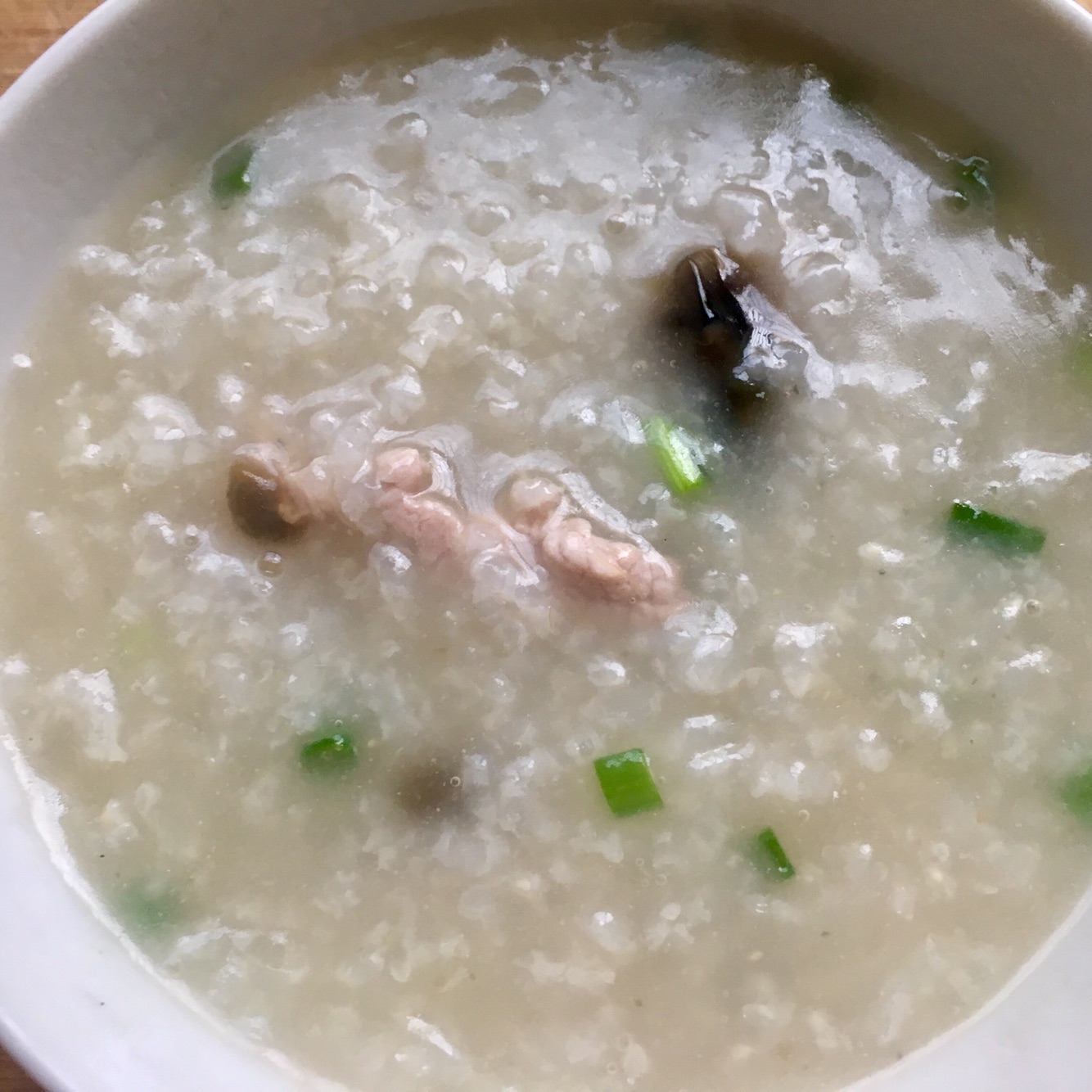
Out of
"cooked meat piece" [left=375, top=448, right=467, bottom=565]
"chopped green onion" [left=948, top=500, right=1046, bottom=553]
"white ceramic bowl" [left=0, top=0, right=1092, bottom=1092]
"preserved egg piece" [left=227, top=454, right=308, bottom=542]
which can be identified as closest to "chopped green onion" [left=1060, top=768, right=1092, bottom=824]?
"white ceramic bowl" [left=0, top=0, right=1092, bottom=1092]

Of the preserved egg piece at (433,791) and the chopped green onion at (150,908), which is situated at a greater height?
the preserved egg piece at (433,791)

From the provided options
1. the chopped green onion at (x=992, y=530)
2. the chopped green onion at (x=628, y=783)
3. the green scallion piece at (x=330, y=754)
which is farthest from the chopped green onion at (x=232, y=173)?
the chopped green onion at (x=992, y=530)

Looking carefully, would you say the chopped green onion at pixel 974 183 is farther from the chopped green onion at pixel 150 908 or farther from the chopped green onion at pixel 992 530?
the chopped green onion at pixel 150 908

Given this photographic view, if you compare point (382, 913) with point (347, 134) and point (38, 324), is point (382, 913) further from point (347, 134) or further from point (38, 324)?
point (347, 134)

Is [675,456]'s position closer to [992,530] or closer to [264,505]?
[992,530]

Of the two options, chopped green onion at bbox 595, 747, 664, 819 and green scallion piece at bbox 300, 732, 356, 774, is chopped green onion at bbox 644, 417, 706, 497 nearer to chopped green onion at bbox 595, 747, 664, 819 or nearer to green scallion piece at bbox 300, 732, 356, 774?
chopped green onion at bbox 595, 747, 664, 819

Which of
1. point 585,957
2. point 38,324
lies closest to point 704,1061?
point 585,957

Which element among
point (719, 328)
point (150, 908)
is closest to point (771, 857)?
point (719, 328)
